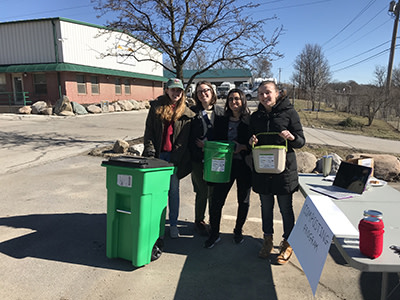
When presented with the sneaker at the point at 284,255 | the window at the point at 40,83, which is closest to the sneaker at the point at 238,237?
the sneaker at the point at 284,255

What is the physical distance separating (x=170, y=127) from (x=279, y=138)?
1212 millimetres

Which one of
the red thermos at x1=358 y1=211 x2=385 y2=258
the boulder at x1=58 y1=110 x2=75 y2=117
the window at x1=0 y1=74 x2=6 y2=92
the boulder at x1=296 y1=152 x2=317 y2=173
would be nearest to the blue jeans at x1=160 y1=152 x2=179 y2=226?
→ the red thermos at x1=358 y1=211 x2=385 y2=258

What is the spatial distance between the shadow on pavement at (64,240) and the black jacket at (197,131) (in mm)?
1376

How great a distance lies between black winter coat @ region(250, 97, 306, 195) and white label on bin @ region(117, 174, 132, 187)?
1257mm

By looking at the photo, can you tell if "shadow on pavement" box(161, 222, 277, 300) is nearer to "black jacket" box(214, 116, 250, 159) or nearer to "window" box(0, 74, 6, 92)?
"black jacket" box(214, 116, 250, 159)

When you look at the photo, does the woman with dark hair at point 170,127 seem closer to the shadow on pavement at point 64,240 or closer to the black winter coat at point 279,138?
the black winter coat at point 279,138

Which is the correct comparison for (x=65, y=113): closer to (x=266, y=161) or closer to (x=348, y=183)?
(x=266, y=161)

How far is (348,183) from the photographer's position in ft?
9.36

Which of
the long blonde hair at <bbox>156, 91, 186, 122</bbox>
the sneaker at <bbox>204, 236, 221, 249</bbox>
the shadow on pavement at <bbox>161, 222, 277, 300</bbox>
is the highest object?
the long blonde hair at <bbox>156, 91, 186, 122</bbox>

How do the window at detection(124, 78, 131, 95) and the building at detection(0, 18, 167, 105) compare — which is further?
the window at detection(124, 78, 131, 95)

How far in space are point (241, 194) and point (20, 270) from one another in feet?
7.77

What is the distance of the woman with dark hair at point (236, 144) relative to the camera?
319 centimetres

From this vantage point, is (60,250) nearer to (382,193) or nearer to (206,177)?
(206,177)

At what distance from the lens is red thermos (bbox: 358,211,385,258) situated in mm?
1651
